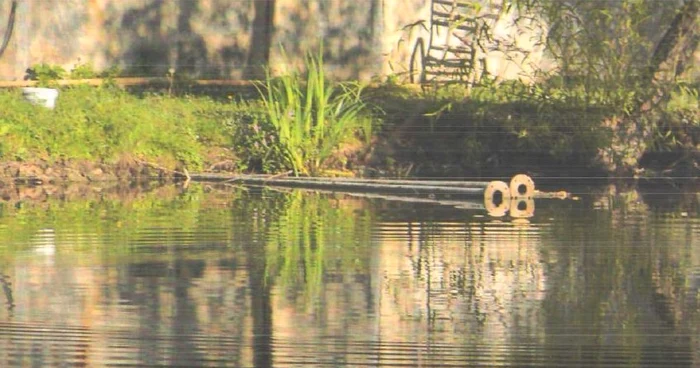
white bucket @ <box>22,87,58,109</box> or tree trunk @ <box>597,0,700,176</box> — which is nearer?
tree trunk @ <box>597,0,700,176</box>

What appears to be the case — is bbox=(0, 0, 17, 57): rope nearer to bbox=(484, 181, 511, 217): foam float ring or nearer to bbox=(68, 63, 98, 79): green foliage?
bbox=(68, 63, 98, 79): green foliage

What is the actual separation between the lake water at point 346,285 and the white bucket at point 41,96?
3254 millimetres

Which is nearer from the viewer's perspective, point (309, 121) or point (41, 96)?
point (309, 121)

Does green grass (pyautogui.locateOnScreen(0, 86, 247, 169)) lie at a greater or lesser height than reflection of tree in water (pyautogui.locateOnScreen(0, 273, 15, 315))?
greater

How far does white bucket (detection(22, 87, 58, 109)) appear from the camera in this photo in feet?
58.1

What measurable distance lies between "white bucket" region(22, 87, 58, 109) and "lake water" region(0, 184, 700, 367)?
3254 millimetres

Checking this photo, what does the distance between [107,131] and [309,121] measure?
219cm

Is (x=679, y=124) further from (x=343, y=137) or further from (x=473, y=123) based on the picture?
(x=343, y=137)

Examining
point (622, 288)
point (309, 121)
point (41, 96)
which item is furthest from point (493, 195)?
point (41, 96)

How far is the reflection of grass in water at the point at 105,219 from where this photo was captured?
1163 centimetres

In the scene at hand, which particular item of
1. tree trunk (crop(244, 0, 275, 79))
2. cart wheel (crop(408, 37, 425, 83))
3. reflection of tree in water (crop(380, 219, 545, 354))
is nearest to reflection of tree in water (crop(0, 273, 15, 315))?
reflection of tree in water (crop(380, 219, 545, 354))

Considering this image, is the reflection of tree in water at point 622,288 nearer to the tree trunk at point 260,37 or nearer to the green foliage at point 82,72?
the tree trunk at point 260,37

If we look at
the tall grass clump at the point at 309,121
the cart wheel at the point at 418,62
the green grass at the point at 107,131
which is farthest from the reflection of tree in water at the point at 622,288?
the cart wheel at the point at 418,62

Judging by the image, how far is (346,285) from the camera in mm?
9656
